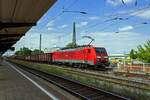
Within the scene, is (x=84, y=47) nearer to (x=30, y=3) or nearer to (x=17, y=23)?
(x=17, y=23)

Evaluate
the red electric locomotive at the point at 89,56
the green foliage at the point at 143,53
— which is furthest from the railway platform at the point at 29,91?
the green foliage at the point at 143,53

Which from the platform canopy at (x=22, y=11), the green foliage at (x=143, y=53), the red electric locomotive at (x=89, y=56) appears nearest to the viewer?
the platform canopy at (x=22, y=11)

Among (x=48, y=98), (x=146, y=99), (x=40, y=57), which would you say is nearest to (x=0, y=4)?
(x=48, y=98)

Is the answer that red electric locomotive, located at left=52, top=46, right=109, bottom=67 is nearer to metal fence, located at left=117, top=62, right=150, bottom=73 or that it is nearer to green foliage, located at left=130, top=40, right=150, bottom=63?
metal fence, located at left=117, top=62, right=150, bottom=73

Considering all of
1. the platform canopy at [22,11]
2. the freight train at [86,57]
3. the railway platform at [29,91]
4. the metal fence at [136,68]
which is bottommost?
the railway platform at [29,91]

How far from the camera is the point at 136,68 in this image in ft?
136

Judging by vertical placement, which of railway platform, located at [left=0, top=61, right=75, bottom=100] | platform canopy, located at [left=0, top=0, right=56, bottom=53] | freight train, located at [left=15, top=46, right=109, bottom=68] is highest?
platform canopy, located at [left=0, top=0, right=56, bottom=53]

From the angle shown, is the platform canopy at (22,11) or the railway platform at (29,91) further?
the platform canopy at (22,11)

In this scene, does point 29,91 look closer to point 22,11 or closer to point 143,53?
point 22,11

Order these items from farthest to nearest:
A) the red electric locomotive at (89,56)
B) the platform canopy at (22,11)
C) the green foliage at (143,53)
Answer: the green foliage at (143,53), the red electric locomotive at (89,56), the platform canopy at (22,11)

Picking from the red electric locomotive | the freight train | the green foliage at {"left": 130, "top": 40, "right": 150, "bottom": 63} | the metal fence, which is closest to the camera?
the metal fence

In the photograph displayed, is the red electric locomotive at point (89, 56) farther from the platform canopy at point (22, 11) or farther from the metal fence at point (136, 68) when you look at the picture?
the platform canopy at point (22, 11)

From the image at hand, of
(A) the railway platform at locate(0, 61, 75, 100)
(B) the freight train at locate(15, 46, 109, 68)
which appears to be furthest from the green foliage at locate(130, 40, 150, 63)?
(A) the railway platform at locate(0, 61, 75, 100)

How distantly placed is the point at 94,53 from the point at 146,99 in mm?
33041
